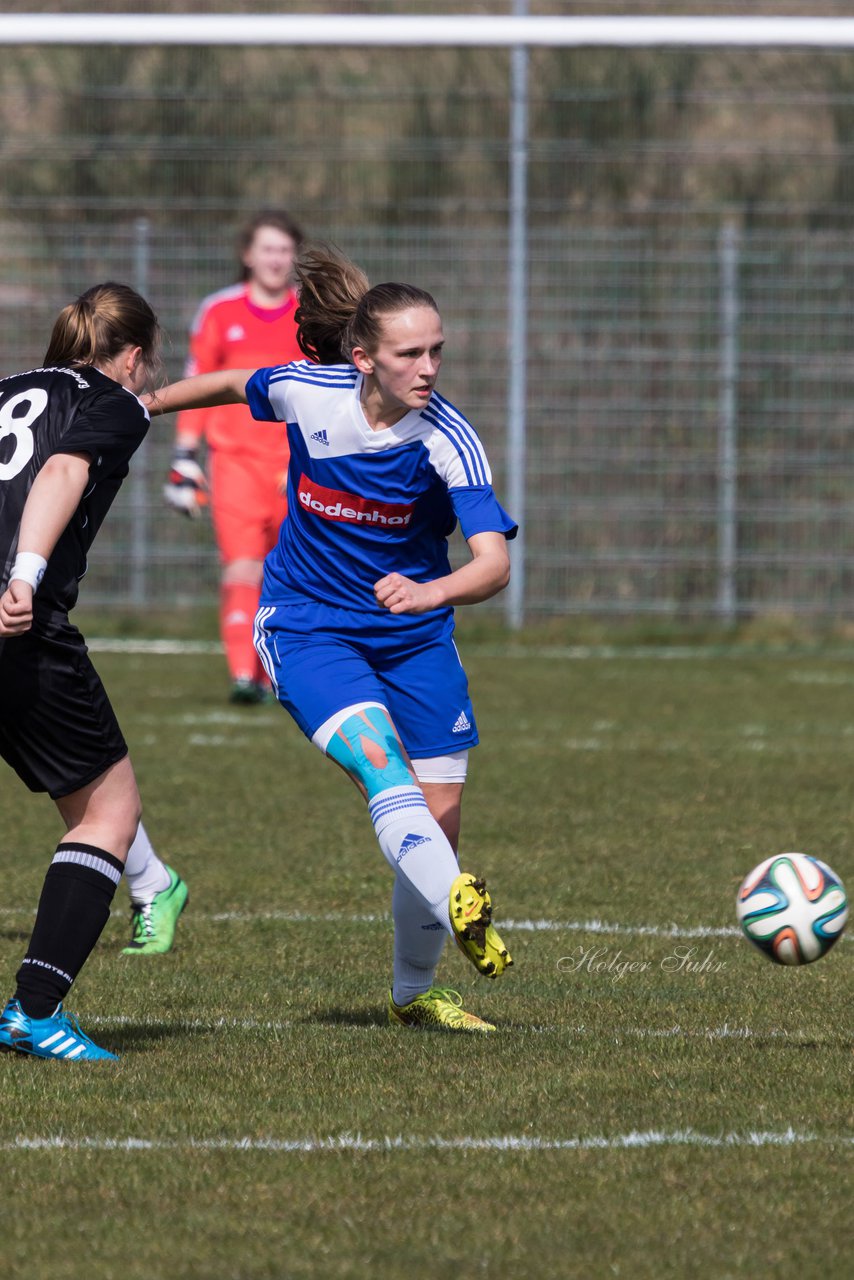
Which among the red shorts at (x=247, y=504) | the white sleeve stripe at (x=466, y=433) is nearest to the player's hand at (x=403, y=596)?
the white sleeve stripe at (x=466, y=433)

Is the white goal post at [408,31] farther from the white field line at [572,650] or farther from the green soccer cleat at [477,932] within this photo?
the green soccer cleat at [477,932]

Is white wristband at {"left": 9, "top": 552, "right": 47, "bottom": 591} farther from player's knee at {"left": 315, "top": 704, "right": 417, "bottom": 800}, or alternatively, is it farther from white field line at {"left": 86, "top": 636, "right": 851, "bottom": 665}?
white field line at {"left": 86, "top": 636, "right": 851, "bottom": 665}

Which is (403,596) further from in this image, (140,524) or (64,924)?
(140,524)

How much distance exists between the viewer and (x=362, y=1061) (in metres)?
4.35

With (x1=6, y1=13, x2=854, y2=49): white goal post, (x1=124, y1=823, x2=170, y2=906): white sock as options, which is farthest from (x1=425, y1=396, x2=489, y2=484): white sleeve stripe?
(x1=6, y1=13, x2=854, y2=49): white goal post

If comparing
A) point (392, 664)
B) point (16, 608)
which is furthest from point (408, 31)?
point (16, 608)

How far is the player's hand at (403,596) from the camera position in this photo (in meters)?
4.26

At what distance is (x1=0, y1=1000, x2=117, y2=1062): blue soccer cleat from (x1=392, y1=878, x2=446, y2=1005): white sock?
2.47 ft

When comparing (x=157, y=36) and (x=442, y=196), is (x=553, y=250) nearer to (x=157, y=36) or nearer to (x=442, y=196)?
(x=442, y=196)

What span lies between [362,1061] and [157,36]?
242 inches

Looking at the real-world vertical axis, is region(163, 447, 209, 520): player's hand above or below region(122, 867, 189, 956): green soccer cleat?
above

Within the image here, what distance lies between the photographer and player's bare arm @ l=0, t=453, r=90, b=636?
A: 4109 millimetres

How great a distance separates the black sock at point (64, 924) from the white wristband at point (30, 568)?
645mm

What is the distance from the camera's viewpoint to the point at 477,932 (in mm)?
4148
